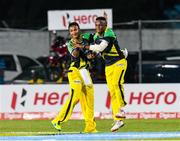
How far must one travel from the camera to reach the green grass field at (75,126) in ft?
59.0

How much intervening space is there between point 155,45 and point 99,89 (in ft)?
37.4

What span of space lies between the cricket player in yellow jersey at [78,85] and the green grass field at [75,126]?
720 millimetres

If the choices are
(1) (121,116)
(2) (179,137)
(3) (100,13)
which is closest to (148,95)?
(3) (100,13)

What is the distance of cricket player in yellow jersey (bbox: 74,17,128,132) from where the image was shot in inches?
675

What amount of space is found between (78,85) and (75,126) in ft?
8.79

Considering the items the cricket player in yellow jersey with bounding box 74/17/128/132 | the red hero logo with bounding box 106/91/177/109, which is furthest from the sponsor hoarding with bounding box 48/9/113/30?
the cricket player in yellow jersey with bounding box 74/17/128/132

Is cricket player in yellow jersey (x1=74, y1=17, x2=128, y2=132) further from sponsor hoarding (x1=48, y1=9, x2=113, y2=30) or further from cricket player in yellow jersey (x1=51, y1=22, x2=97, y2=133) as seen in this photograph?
sponsor hoarding (x1=48, y1=9, x2=113, y2=30)

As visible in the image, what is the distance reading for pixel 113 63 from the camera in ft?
57.2

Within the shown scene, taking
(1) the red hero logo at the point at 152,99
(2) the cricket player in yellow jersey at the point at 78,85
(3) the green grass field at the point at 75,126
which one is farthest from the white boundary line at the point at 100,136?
(1) the red hero logo at the point at 152,99

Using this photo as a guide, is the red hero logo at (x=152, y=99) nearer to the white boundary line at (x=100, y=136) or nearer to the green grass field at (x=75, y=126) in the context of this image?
the green grass field at (x=75, y=126)

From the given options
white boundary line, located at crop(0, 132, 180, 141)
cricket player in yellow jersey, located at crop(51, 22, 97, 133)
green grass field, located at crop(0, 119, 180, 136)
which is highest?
cricket player in yellow jersey, located at crop(51, 22, 97, 133)

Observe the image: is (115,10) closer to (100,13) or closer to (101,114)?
(100,13)

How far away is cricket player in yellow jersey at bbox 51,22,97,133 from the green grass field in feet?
2.36

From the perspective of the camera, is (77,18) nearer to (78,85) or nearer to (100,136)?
(78,85)
